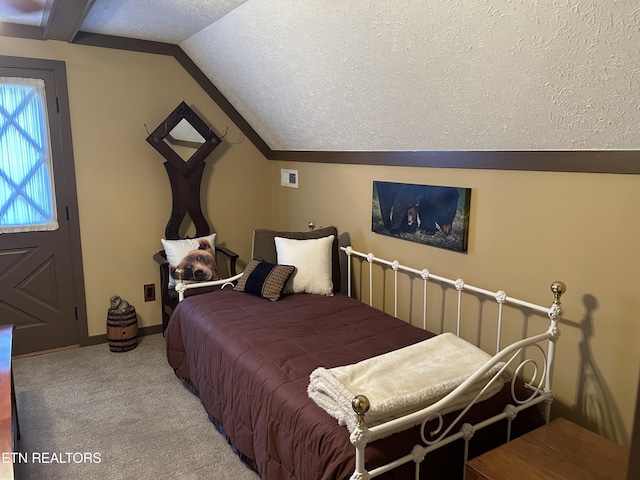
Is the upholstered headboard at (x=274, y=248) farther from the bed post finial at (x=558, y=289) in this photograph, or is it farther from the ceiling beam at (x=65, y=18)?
the ceiling beam at (x=65, y=18)

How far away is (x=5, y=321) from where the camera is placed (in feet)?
10.9

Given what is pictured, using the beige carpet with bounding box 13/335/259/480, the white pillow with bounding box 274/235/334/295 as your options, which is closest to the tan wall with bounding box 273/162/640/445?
the white pillow with bounding box 274/235/334/295

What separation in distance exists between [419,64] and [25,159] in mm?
2676

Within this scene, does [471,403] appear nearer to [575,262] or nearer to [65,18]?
[575,262]

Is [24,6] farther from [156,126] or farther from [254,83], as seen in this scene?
[254,83]

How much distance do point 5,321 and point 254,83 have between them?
236 centimetres

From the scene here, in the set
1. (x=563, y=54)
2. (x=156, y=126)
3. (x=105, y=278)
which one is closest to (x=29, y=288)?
(x=105, y=278)

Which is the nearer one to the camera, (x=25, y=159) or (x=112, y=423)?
(x=112, y=423)

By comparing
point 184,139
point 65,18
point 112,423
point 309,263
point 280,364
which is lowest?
point 112,423

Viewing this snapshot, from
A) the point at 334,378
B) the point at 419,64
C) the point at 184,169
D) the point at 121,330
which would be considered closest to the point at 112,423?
the point at 121,330

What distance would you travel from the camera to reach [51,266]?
3.41m

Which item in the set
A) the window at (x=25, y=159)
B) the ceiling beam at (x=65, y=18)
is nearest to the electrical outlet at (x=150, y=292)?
the window at (x=25, y=159)

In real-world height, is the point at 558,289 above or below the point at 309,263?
above

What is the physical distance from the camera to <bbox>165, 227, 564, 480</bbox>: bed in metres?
1.57
